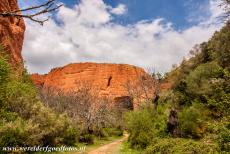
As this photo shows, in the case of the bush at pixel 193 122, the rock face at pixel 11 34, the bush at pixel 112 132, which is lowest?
the bush at pixel 112 132

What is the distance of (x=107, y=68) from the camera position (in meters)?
116

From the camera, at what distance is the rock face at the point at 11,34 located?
44.4 meters

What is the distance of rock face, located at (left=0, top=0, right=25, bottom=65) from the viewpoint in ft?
146

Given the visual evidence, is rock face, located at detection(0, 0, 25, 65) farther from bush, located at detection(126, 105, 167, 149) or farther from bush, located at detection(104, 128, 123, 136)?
bush, located at detection(126, 105, 167, 149)

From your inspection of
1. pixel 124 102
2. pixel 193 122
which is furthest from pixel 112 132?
pixel 124 102

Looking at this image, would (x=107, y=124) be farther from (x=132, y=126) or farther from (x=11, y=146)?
(x=11, y=146)

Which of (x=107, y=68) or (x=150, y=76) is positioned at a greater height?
(x=107, y=68)

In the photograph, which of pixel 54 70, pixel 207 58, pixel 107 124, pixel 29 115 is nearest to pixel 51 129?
pixel 29 115

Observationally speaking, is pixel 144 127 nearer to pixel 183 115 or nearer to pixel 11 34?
pixel 183 115

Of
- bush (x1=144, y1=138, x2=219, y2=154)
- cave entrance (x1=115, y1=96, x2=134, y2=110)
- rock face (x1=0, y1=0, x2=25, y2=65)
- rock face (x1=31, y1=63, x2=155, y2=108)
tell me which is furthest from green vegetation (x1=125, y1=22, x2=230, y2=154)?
rock face (x1=31, y1=63, x2=155, y2=108)

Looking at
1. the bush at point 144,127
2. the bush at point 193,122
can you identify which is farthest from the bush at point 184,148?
the bush at point 144,127

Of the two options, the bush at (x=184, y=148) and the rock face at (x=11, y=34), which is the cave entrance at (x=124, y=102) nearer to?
the rock face at (x=11, y=34)

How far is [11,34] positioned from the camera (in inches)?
1913

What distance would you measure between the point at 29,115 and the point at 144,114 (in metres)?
11.0
